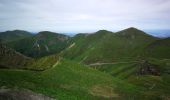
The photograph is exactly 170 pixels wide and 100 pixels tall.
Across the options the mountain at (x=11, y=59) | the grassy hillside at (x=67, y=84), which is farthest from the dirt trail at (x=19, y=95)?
the mountain at (x=11, y=59)

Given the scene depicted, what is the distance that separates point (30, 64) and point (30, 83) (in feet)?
83.2

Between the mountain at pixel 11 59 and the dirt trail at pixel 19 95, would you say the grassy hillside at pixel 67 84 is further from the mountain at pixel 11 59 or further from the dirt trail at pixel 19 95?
the mountain at pixel 11 59

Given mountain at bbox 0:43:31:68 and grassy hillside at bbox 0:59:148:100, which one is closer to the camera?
grassy hillside at bbox 0:59:148:100

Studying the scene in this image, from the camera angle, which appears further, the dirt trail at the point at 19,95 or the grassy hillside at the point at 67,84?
the grassy hillside at the point at 67,84

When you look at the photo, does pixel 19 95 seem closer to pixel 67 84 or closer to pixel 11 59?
pixel 67 84

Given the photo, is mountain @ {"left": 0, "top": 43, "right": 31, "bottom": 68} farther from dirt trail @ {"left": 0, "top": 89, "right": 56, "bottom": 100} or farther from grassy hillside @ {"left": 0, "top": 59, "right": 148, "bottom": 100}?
dirt trail @ {"left": 0, "top": 89, "right": 56, "bottom": 100}

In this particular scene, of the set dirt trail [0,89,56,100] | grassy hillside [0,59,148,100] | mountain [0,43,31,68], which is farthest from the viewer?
mountain [0,43,31,68]

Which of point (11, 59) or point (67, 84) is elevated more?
point (11, 59)

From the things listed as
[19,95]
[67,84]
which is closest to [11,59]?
[67,84]

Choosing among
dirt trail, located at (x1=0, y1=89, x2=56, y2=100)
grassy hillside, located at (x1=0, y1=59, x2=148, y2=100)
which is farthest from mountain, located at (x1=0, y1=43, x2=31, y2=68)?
dirt trail, located at (x1=0, y1=89, x2=56, y2=100)

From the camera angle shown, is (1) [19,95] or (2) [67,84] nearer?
(1) [19,95]

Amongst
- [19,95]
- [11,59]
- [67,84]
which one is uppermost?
[11,59]

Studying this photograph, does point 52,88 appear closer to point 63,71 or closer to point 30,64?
point 63,71

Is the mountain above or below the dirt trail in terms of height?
above
